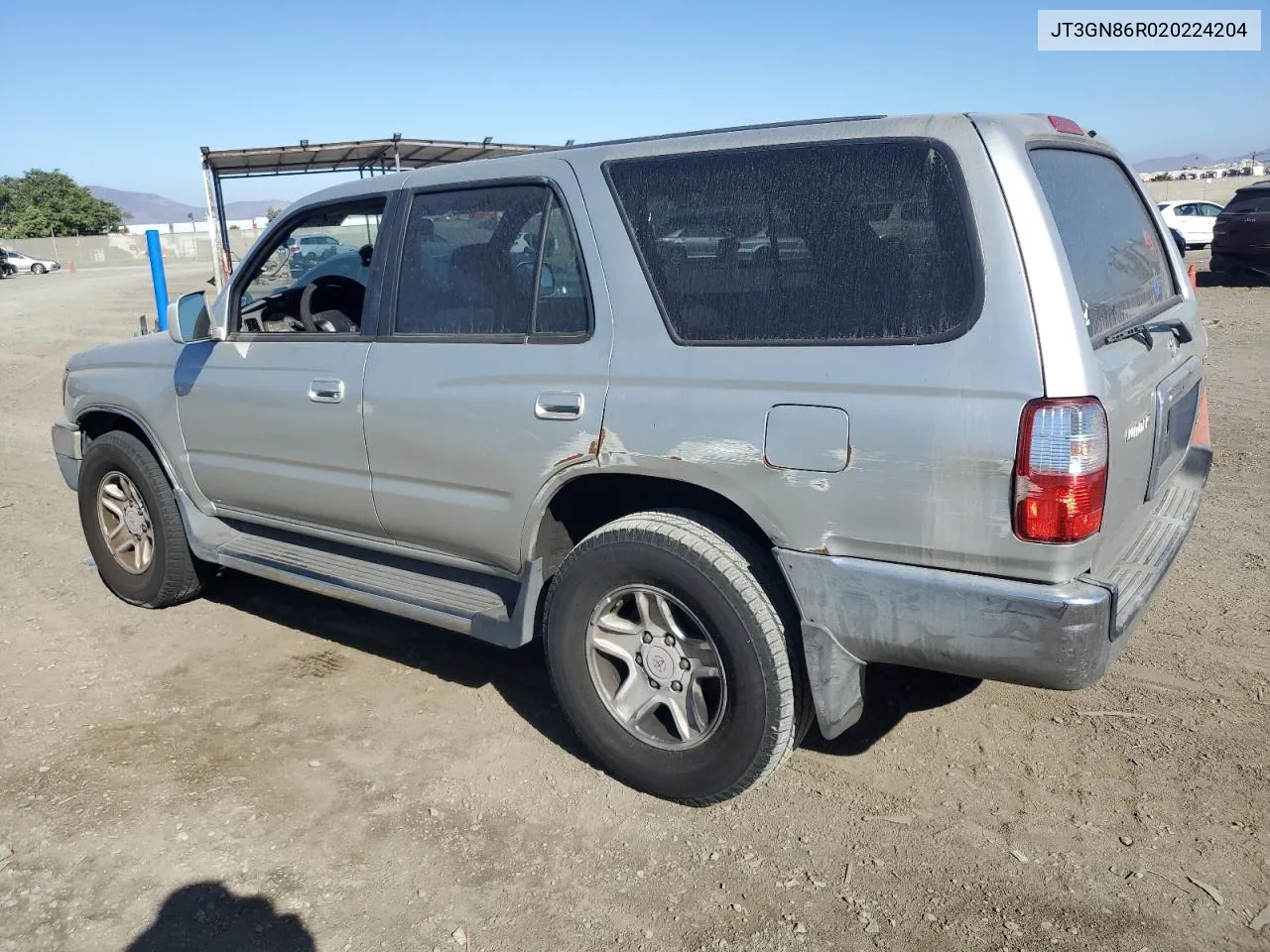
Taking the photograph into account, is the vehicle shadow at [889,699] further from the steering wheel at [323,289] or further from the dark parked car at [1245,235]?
the dark parked car at [1245,235]

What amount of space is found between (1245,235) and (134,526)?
56.2ft

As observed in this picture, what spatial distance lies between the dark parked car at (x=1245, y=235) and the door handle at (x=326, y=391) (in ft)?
55.1

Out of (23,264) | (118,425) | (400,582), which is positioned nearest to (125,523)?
(118,425)

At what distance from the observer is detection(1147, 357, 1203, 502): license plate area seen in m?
3.01

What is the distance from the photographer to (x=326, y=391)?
388 centimetres

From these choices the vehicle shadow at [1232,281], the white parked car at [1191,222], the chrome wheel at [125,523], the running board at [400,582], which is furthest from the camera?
the white parked car at [1191,222]

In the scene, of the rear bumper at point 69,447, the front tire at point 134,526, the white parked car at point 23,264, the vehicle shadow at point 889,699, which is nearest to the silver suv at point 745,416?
the vehicle shadow at point 889,699

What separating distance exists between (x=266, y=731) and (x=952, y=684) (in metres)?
2.61

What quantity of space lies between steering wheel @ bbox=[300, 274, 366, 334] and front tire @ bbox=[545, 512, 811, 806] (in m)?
1.75

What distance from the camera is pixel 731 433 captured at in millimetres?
2885

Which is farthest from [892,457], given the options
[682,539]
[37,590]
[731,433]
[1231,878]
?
[37,590]

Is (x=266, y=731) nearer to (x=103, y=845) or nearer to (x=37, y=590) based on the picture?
(x=103, y=845)

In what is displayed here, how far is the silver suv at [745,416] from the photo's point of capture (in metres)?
2.56

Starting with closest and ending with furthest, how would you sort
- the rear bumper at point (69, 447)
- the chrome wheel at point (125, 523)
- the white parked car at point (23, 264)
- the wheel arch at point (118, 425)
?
the wheel arch at point (118, 425) < the chrome wheel at point (125, 523) < the rear bumper at point (69, 447) < the white parked car at point (23, 264)
